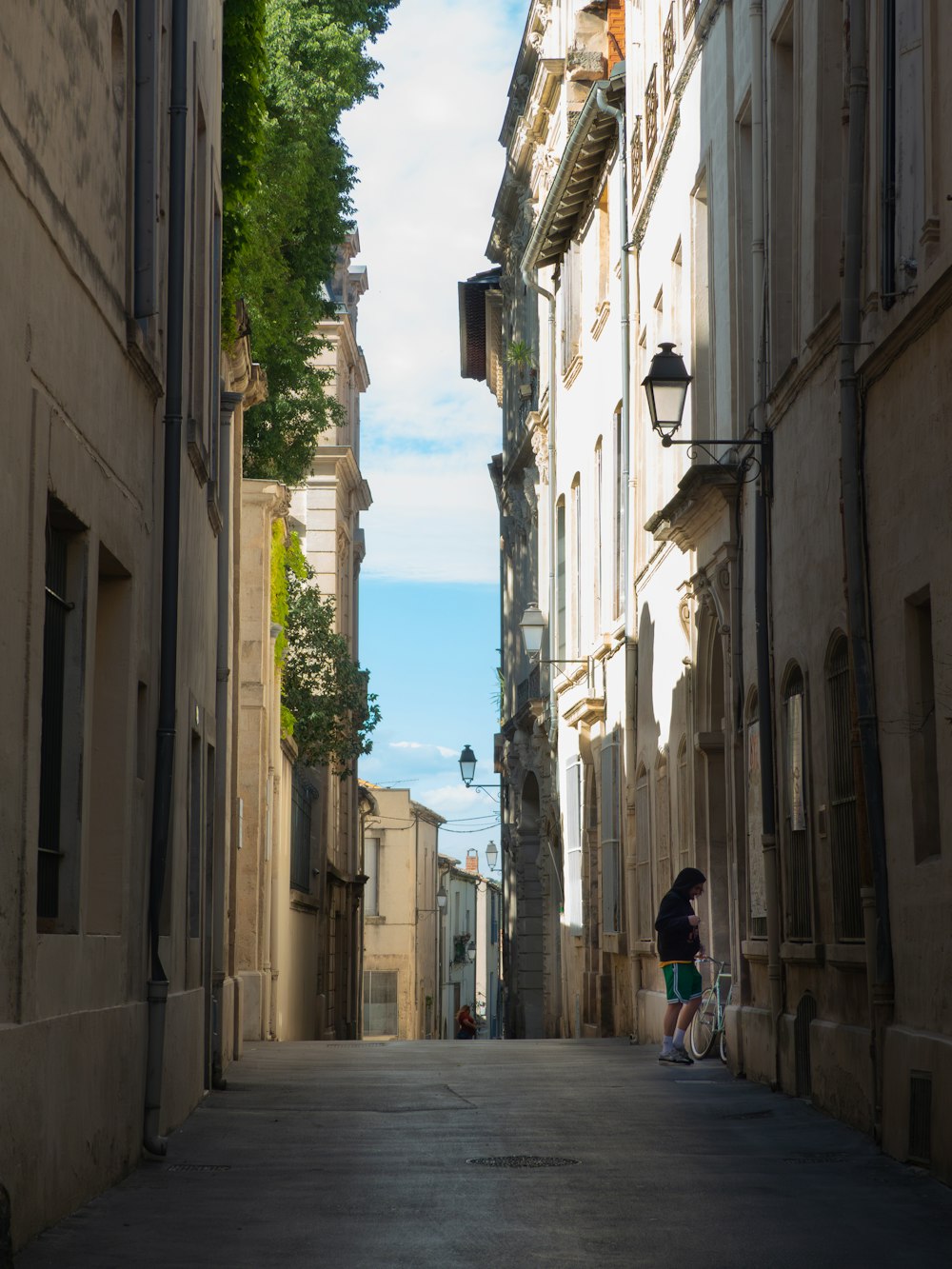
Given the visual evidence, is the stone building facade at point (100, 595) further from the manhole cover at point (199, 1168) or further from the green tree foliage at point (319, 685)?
the green tree foliage at point (319, 685)

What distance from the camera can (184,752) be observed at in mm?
12789

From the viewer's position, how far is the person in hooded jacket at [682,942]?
16.6m

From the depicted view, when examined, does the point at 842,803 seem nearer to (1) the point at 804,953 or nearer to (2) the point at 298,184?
(1) the point at 804,953

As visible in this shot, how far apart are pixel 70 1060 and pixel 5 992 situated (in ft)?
3.88

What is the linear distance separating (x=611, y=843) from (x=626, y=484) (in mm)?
4280

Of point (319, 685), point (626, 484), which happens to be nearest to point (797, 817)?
point (626, 484)

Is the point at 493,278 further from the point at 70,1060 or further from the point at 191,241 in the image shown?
the point at 70,1060

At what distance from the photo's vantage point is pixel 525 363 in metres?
36.6

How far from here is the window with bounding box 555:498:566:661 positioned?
31.0 meters

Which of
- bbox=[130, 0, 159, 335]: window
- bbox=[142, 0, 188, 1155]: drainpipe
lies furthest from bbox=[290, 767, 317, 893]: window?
bbox=[130, 0, 159, 335]: window

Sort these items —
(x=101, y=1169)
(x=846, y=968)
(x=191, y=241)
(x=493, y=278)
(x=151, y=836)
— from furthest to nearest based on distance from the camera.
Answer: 1. (x=493, y=278)
2. (x=191, y=241)
3. (x=846, y=968)
4. (x=151, y=836)
5. (x=101, y=1169)

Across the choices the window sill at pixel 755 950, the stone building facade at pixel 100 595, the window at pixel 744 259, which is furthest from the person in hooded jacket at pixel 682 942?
the stone building facade at pixel 100 595

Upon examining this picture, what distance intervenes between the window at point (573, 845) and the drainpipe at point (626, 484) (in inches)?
173

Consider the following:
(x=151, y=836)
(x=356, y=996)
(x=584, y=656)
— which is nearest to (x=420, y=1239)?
(x=151, y=836)
